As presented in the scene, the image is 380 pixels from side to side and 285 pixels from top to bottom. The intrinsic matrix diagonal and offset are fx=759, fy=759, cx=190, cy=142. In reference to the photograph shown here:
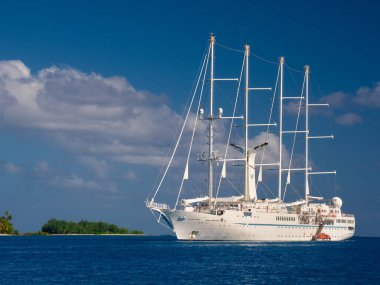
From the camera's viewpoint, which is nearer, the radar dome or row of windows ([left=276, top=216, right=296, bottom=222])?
row of windows ([left=276, top=216, right=296, bottom=222])

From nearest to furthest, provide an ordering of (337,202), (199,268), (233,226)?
(199,268) → (233,226) → (337,202)

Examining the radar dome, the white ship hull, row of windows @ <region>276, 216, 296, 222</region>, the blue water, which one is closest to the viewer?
the blue water

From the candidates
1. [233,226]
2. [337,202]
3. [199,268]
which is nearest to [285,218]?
[233,226]

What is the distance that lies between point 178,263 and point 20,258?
24084mm

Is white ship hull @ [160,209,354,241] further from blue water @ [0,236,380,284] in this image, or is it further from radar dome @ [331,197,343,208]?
radar dome @ [331,197,343,208]

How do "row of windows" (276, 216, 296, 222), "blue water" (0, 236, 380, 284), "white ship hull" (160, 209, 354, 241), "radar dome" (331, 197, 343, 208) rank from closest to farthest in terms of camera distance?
1. "blue water" (0, 236, 380, 284)
2. "white ship hull" (160, 209, 354, 241)
3. "row of windows" (276, 216, 296, 222)
4. "radar dome" (331, 197, 343, 208)

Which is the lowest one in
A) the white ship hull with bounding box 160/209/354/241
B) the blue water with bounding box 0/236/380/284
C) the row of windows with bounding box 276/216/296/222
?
the blue water with bounding box 0/236/380/284

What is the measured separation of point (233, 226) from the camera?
110 meters

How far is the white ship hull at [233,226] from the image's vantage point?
352 ft

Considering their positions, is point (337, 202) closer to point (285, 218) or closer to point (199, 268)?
point (285, 218)

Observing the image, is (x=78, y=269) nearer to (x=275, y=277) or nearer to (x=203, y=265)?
(x=203, y=265)

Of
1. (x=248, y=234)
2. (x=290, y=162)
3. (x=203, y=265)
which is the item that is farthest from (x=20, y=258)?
(x=290, y=162)

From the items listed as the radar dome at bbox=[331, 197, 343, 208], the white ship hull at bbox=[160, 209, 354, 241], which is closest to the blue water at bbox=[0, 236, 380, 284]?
the white ship hull at bbox=[160, 209, 354, 241]

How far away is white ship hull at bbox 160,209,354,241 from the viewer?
107375 mm
